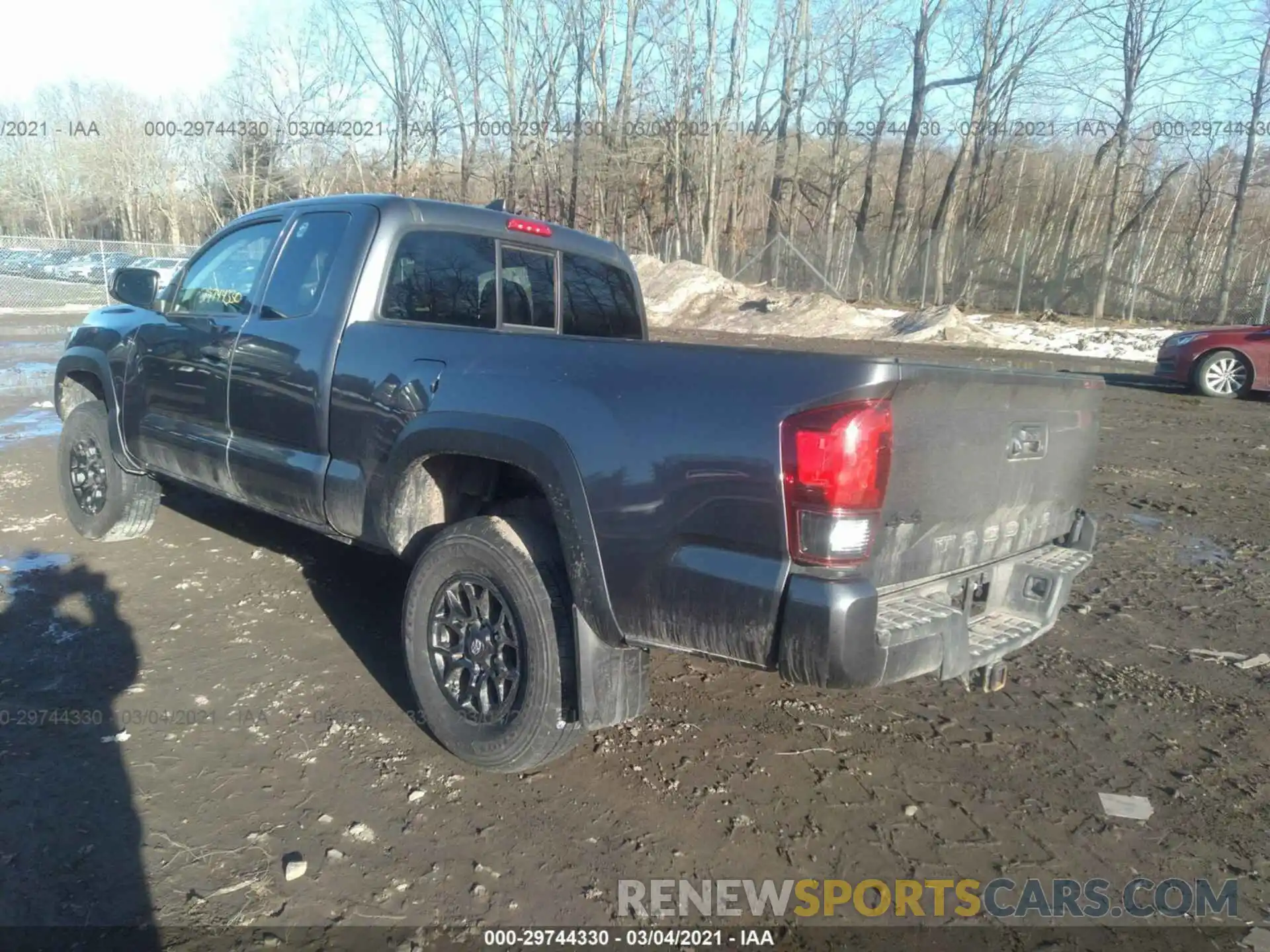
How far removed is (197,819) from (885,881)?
7.16ft

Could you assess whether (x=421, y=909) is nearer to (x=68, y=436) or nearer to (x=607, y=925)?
(x=607, y=925)

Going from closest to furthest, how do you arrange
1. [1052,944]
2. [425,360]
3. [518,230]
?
1. [1052,944]
2. [425,360]
3. [518,230]

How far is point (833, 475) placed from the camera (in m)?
2.22

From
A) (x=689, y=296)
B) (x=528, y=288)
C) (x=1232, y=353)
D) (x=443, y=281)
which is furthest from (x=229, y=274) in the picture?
(x=689, y=296)

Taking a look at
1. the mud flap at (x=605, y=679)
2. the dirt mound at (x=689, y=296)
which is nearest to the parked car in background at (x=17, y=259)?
→ the dirt mound at (x=689, y=296)

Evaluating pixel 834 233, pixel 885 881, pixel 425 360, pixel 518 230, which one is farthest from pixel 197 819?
pixel 834 233

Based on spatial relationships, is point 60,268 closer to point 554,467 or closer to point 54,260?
point 54,260

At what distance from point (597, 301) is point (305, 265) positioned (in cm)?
144

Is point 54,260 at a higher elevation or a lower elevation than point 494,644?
higher

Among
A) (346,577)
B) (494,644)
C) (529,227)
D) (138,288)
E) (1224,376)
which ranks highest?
(529,227)

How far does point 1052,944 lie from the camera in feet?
7.72

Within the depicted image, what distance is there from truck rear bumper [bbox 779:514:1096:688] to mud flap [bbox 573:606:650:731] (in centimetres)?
61

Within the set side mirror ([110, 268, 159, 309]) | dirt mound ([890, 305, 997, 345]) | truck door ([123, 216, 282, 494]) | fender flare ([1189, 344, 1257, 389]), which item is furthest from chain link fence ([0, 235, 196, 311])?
fender flare ([1189, 344, 1257, 389])

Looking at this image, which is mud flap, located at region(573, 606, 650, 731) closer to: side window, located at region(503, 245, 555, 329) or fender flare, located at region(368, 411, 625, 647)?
fender flare, located at region(368, 411, 625, 647)
